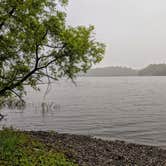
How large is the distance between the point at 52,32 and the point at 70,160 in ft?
23.2

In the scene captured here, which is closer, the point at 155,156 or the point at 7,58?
the point at 7,58

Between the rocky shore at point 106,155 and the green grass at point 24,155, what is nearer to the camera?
the green grass at point 24,155

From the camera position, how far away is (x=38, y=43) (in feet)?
48.5

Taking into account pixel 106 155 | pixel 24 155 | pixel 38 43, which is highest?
pixel 38 43

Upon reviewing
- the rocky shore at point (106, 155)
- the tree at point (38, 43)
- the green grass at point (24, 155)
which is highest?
the tree at point (38, 43)

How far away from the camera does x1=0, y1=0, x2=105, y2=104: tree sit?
47.6 ft

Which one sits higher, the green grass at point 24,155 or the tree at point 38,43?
the tree at point 38,43

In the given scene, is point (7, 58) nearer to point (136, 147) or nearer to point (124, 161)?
point (124, 161)

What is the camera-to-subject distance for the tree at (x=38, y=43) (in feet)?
47.6

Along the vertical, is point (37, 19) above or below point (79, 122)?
above

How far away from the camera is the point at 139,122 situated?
44.5 meters

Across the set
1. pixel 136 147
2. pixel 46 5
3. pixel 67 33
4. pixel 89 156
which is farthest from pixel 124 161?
pixel 46 5

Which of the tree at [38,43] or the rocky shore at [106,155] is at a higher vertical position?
the tree at [38,43]

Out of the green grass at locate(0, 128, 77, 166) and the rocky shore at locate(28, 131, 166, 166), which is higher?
the green grass at locate(0, 128, 77, 166)
